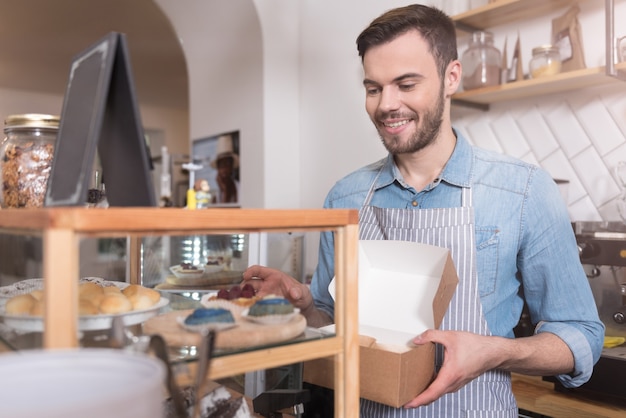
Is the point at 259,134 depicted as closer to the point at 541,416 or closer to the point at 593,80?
the point at 593,80

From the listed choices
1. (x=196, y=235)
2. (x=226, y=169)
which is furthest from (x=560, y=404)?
(x=226, y=169)

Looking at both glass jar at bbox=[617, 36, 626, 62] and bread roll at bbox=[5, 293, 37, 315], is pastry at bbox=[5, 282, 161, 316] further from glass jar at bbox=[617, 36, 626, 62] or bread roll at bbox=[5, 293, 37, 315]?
glass jar at bbox=[617, 36, 626, 62]

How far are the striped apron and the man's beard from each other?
0.15 m

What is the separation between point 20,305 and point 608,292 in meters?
1.46

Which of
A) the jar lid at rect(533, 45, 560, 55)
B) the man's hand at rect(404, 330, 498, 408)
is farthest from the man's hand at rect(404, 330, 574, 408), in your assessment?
the jar lid at rect(533, 45, 560, 55)

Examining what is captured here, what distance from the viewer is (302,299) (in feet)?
2.71

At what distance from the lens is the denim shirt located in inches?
47.3

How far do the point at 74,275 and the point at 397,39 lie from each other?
0.99 meters

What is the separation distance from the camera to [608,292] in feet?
5.15

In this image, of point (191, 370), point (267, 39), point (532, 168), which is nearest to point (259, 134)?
point (267, 39)

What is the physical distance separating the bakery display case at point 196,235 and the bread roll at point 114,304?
0.03 m

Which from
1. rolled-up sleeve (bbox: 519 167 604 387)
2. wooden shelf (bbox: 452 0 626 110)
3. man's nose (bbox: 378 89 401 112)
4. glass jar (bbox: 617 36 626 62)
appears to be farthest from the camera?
wooden shelf (bbox: 452 0 626 110)

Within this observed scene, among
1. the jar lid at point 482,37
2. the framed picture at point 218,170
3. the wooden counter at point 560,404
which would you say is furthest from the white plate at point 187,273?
the framed picture at point 218,170

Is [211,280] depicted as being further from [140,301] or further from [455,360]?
[455,360]
